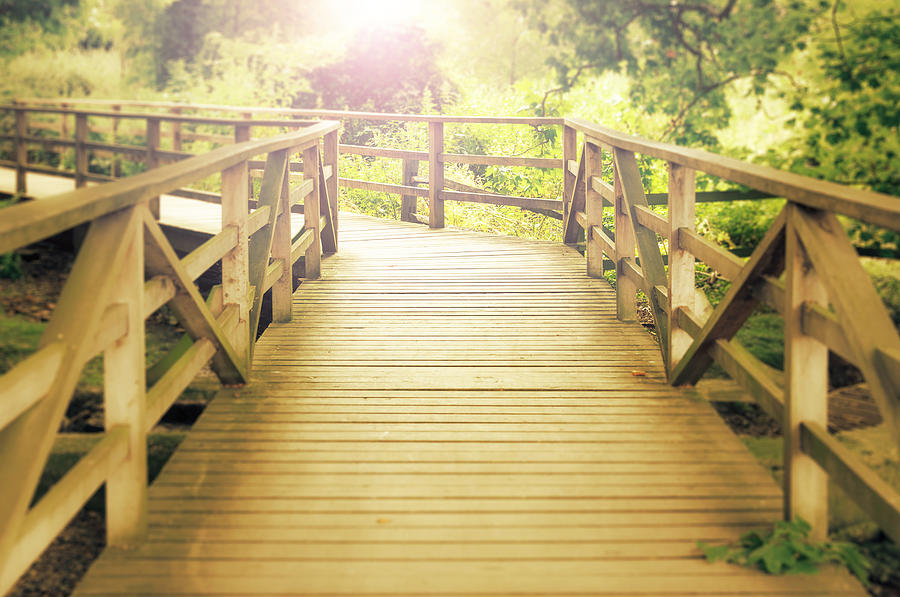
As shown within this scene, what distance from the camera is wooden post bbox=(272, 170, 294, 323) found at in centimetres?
417

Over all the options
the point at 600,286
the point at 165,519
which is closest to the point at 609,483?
Result: the point at 165,519

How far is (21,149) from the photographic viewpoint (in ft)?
32.9

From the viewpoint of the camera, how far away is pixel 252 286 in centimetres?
358

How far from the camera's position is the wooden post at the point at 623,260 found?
4338mm

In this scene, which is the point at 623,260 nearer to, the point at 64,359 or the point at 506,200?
the point at 506,200

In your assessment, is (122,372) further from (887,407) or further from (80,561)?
(80,561)

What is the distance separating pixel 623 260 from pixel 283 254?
5.78 feet

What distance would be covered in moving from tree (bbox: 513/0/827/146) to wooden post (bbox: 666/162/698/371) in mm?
5605

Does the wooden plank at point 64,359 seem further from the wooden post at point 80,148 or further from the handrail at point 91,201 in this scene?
the wooden post at point 80,148

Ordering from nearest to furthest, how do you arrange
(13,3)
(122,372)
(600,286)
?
(122,372), (600,286), (13,3)

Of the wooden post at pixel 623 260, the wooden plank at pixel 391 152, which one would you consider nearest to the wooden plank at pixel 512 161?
the wooden plank at pixel 391 152

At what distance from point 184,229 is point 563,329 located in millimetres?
3970

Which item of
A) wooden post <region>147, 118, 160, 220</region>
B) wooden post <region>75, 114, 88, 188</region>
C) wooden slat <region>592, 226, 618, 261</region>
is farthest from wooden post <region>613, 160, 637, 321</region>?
wooden post <region>75, 114, 88, 188</region>

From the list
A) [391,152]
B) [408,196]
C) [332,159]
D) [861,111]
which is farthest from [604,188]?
[408,196]
